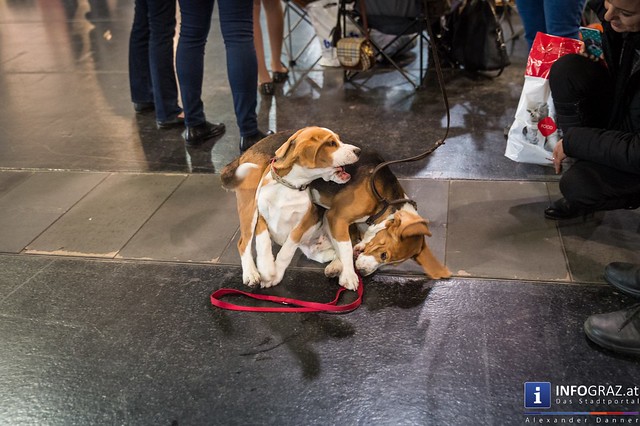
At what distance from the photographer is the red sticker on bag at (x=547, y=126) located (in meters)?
3.20

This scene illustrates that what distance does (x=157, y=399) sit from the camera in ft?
6.74

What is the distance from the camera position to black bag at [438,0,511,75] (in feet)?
15.5

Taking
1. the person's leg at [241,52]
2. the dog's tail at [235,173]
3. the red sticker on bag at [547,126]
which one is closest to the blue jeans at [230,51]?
the person's leg at [241,52]

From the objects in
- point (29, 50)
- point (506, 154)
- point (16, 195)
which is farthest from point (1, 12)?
point (506, 154)

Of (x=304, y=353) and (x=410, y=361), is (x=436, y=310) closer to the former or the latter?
(x=410, y=361)

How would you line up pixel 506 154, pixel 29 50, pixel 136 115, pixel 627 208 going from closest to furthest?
pixel 627 208 → pixel 506 154 → pixel 136 115 → pixel 29 50

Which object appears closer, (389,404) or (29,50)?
(389,404)

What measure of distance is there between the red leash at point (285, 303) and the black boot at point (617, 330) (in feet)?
2.96

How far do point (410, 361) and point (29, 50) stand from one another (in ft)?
20.4

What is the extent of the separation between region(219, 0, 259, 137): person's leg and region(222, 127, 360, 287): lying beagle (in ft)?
3.29

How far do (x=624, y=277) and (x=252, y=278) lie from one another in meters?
1.56

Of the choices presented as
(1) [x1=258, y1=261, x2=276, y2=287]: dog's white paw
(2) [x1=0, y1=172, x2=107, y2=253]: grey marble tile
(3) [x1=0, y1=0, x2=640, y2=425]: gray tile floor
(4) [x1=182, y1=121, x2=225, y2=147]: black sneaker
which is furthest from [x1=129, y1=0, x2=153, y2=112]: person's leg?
(1) [x1=258, y1=261, x2=276, y2=287]: dog's white paw

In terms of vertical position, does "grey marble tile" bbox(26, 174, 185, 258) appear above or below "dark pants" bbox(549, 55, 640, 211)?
below

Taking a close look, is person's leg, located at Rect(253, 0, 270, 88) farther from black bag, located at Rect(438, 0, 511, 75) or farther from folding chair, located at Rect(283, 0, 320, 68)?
black bag, located at Rect(438, 0, 511, 75)
